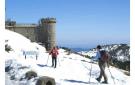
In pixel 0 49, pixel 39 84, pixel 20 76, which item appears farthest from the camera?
pixel 20 76

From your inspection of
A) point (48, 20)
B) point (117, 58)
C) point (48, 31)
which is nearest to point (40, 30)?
point (48, 31)

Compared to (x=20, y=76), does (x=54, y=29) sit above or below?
above

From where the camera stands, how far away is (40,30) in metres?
62.3

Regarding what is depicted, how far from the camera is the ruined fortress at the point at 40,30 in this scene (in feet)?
197

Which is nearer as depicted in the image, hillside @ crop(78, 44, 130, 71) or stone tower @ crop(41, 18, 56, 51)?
hillside @ crop(78, 44, 130, 71)

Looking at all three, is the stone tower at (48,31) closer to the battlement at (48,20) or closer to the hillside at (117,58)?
the battlement at (48,20)

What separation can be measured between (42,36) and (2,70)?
46.1 meters

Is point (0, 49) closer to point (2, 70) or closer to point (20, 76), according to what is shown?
point (2, 70)

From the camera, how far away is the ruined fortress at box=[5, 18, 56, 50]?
60.2m

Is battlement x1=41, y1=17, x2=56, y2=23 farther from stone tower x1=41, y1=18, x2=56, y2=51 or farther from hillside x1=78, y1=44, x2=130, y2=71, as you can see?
hillside x1=78, y1=44, x2=130, y2=71

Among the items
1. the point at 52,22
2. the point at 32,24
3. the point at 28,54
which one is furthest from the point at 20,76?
the point at 32,24

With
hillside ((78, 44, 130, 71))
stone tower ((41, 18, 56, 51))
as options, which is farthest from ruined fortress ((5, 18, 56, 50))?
hillside ((78, 44, 130, 71))

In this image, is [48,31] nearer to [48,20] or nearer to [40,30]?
[48,20]

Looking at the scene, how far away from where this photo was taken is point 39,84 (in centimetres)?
1698
